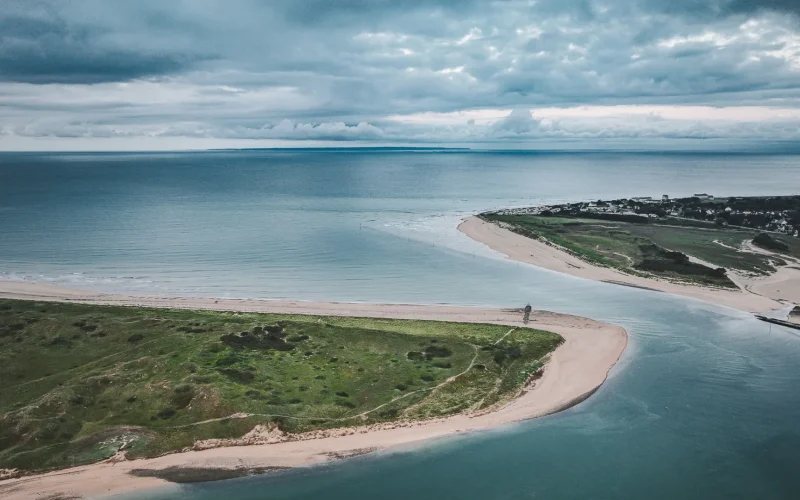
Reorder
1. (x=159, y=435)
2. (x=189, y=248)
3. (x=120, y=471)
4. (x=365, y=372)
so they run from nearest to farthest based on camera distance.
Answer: (x=120, y=471) → (x=159, y=435) → (x=365, y=372) → (x=189, y=248)

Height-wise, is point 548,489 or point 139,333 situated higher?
point 139,333

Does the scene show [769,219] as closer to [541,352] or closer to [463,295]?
[463,295]

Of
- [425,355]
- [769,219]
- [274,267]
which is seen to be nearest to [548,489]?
[425,355]

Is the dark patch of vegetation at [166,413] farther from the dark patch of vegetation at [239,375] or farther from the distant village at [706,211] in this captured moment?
the distant village at [706,211]

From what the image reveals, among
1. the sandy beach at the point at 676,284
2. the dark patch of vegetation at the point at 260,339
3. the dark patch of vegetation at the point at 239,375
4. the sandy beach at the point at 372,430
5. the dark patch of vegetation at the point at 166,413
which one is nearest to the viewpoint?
the sandy beach at the point at 372,430

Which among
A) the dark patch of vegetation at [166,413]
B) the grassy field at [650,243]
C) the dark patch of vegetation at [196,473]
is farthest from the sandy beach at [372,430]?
the grassy field at [650,243]

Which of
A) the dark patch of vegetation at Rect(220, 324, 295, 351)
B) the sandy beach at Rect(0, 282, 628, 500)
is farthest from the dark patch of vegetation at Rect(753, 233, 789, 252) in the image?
the dark patch of vegetation at Rect(220, 324, 295, 351)

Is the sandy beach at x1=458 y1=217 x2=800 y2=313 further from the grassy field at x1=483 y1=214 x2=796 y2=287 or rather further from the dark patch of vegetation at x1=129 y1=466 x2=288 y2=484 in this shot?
the dark patch of vegetation at x1=129 y1=466 x2=288 y2=484
